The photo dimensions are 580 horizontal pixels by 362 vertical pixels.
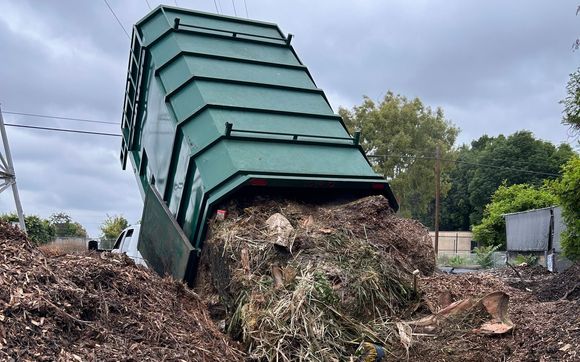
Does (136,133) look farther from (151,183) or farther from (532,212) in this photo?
(532,212)

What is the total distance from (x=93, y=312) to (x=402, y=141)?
2865cm

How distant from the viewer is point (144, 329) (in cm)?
346

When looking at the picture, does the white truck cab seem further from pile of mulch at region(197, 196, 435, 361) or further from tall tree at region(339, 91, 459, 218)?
tall tree at region(339, 91, 459, 218)

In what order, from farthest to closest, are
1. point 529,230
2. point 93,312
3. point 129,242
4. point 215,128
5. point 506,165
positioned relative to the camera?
point 506,165 → point 529,230 → point 129,242 → point 215,128 → point 93,312

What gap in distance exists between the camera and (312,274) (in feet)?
13.6

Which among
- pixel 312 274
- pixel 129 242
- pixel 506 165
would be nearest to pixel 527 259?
pixel 129 242

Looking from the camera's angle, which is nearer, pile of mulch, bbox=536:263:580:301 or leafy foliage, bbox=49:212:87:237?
pile of mulch, bbox=536:263:580:301

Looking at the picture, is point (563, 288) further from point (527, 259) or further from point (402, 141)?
point (402, 141)

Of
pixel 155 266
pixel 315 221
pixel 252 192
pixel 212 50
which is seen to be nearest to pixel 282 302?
pixel 315 221

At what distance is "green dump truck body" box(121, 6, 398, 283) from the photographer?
5.48 m

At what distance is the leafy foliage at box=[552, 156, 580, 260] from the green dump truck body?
15.0ft

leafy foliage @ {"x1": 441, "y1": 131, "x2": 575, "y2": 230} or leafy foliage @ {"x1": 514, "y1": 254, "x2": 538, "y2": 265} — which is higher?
leafy foliage @ {"x1": 441, "y1": 131, "x2": 575, "y2": 230}

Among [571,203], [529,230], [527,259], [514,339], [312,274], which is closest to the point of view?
[514,339]

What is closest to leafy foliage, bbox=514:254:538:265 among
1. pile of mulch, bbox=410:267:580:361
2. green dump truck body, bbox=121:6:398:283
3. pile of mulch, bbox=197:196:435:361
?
A: green dump truck body, bbox=121:6:398:283
